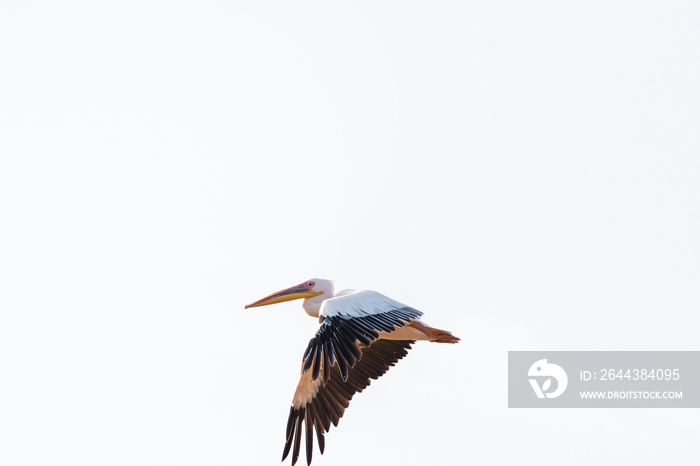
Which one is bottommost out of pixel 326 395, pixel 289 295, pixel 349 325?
pixel 326 395

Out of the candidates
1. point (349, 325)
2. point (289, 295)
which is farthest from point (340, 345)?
point (289, 295)

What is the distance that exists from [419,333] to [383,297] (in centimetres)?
116

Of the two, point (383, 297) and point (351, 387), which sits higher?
point (383, 297)

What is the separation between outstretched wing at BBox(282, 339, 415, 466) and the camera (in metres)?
14.6

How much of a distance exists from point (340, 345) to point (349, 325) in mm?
504

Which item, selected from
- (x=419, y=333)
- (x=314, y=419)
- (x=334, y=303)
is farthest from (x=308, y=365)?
(x=419, y=333)

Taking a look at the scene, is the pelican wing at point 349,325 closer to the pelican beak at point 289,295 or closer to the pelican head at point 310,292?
the pelican head at point 310,292

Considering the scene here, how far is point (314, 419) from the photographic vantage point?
1482 cm

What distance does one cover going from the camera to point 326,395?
49.6 ft

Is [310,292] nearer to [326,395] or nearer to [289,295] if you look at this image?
[289,295]

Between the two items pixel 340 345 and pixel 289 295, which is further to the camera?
pixel 289 295

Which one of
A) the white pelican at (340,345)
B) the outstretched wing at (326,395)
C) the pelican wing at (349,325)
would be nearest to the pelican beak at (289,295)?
the white pelican at (340,345)

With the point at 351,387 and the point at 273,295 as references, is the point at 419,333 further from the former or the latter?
the point at 273,295

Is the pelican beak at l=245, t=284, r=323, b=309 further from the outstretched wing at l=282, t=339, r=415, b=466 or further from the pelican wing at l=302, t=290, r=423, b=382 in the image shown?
the pelican wing at l=302, t=290, r=423, b=382
